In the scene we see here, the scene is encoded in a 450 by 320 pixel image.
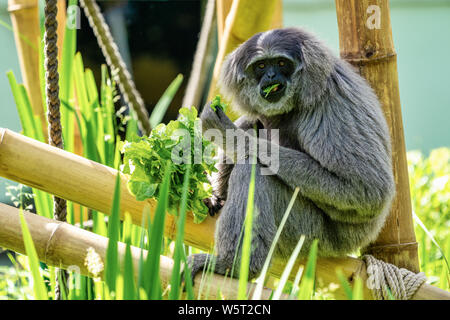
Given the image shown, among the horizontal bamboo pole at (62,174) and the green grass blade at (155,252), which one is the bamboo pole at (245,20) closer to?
the horizontal bamboo pole at (62,174)

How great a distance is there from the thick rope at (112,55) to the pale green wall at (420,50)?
182 inches

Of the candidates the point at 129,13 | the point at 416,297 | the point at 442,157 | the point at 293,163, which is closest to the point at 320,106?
the point at 293,163

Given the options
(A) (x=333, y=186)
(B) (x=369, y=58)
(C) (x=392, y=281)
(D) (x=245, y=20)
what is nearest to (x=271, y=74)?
(B) (x=369, y=58)

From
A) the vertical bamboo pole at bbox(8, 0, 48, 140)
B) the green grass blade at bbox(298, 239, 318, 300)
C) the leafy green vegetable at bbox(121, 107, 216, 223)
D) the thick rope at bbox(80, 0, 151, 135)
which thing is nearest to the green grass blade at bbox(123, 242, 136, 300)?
the green grass blade at bbox(298, 239, 318, 300)

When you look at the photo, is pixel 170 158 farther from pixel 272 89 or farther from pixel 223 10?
pixel 223 10

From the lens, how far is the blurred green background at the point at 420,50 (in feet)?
28.4

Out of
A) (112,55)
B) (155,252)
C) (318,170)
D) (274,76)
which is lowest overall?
(155,252)

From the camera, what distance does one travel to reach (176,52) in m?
8.95

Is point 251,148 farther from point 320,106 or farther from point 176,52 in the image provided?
point 176,52

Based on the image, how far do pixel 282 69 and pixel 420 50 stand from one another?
590cm

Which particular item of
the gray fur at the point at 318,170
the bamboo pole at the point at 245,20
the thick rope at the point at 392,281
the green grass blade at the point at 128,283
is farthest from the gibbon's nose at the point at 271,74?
the green grass blade at the point at 128,283

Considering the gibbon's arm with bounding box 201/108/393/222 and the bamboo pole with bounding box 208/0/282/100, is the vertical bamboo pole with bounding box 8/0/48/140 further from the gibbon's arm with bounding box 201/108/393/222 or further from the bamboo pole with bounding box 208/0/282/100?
the gibbon's arm with bounding box 201/108/393/222

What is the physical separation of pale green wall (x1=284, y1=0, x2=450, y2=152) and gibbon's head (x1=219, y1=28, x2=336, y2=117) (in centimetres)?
521

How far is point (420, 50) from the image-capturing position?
342 inches
